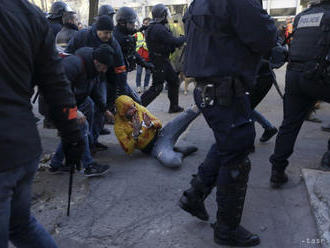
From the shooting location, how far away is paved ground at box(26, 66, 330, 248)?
2.67 m

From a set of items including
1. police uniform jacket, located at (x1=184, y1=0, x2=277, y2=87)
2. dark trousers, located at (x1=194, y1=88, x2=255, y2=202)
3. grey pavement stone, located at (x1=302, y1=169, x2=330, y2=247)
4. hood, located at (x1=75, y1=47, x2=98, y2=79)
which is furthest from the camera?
hood, located at (x1=75, y1=47, x2=98, y2=79)

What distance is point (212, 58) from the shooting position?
7.57 feet

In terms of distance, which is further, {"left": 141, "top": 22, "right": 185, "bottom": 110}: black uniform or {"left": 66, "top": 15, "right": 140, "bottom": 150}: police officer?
{"left": 141, "top": 22, "right": 185, "bottom": 110}: black uniform

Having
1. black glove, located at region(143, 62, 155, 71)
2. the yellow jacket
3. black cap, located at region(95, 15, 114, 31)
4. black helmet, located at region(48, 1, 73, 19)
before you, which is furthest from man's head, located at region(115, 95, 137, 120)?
black helmet, located at region(48, 1, 73, 19)

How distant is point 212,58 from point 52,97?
1.05 m

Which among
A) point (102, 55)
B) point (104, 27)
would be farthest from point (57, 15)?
point (102, 55)

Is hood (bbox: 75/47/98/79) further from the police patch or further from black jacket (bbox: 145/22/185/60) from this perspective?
black jacket (bbox: 145/22/185/60)

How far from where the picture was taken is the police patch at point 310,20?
3035 millimetres

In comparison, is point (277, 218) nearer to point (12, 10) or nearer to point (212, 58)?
point (212, 58)

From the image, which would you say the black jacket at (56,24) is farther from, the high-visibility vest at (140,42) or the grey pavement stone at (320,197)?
the grey pavement stone at (320,197)

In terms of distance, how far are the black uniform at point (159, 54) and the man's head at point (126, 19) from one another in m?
0.83

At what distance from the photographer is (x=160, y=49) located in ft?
21.0

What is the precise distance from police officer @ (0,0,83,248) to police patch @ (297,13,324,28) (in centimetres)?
226

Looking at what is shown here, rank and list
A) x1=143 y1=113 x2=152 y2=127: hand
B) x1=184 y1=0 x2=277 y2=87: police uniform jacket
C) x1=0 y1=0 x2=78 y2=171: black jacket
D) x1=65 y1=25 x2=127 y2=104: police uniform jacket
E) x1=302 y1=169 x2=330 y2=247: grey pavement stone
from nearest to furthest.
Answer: x1=0 y1=0 x2=78 y2=171: black jacket < x1=184 y1=0 x2=277 y2=87: police uniform jacket < x1=302 y1=169 x2=330 y2=247: grey pavement stone < x1=143 y1=113 x2=152 y2=127: hand < x1=65 y1=25 x2=127 y2=104: police uniform jacket
